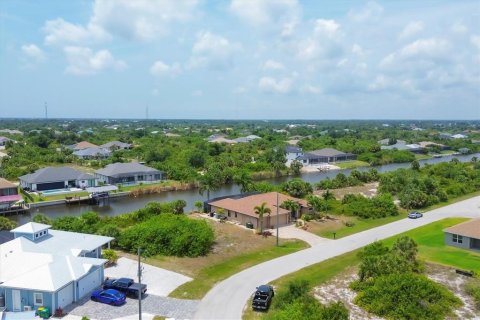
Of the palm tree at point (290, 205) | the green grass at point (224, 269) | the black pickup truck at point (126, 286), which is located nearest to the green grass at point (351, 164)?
the palm tree at point (290, 205)

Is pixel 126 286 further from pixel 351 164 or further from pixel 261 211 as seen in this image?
pixel 351 164

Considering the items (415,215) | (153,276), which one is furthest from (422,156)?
(153,276)

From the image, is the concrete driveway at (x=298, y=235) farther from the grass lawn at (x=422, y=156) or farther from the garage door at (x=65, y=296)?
the grass lawn at (x=422, y=156)

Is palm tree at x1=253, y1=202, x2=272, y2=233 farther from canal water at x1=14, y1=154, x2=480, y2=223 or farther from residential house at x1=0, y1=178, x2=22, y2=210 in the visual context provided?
residential house at x1=0, y1=178, x2=22, y2=210

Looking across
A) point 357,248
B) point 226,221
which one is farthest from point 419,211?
point 226,221

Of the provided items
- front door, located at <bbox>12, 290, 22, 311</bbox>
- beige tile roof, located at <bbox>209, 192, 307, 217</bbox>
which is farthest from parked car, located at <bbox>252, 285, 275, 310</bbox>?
beige tile roof, located at <bbox>209, 192, 307, 217</bbox>

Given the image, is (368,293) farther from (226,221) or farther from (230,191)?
(230,191)
